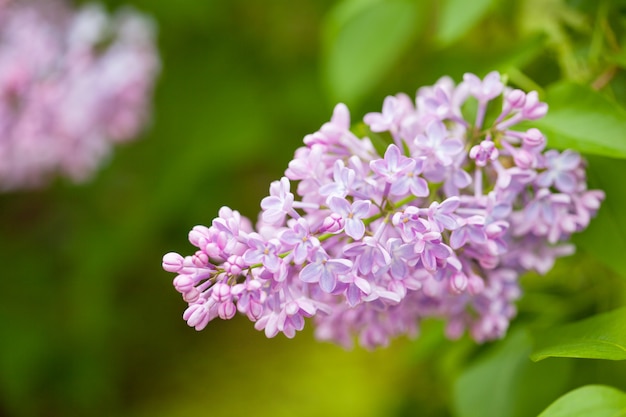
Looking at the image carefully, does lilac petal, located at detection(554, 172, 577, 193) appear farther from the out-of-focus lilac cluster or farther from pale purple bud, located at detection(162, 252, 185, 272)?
the out-of-focus lilac cluster

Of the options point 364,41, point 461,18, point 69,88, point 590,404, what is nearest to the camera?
point 590,404

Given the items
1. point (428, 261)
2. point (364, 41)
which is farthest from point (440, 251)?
point (364, 41)

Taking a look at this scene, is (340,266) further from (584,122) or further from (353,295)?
(584,122)

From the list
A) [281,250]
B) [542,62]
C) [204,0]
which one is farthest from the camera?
[204,0]

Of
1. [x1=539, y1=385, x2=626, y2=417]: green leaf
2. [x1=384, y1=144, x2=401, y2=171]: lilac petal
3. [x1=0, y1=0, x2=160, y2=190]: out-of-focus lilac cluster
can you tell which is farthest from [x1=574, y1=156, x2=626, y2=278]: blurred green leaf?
[x1=0, y1=0, x2=160, y2=190]: out-of-focus lilac cluster

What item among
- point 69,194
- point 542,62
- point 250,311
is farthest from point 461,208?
point 69,194

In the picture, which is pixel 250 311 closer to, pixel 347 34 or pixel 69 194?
pixel 347 34
